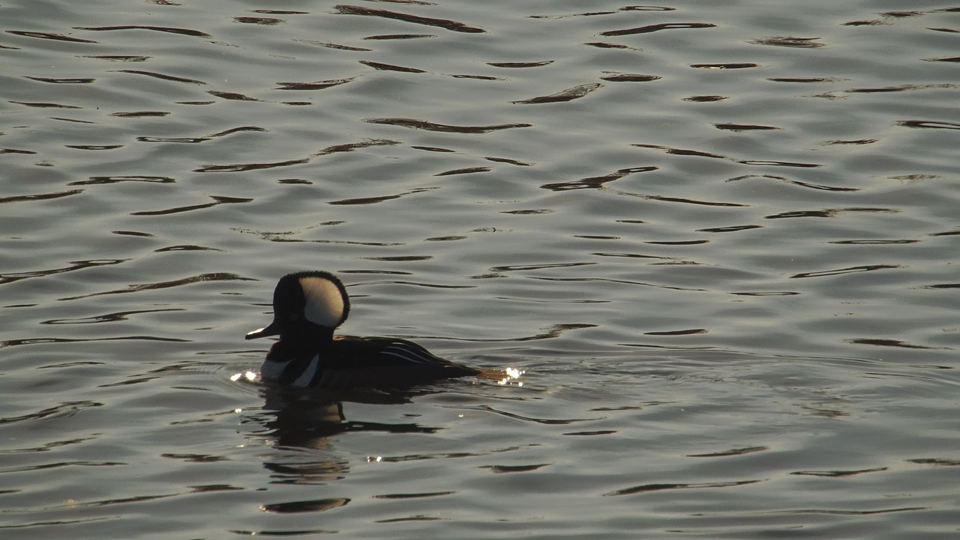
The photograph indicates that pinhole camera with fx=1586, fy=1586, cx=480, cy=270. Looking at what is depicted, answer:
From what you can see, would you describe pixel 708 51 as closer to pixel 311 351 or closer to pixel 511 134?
pixel 511 134

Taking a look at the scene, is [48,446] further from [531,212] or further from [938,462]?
[531,212]

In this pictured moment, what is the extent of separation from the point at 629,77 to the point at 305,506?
855 cm

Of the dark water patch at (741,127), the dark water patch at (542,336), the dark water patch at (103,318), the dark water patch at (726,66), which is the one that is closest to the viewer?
the dark water patch at (542,336)

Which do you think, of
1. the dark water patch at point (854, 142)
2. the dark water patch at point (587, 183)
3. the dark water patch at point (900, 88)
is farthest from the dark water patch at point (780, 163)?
the dark water patch at point (900, 88)

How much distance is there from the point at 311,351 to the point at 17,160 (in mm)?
4529

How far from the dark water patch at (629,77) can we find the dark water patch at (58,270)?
18.4 feet

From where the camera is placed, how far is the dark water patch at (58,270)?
10.9 metres

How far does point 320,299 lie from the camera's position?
9703 mm

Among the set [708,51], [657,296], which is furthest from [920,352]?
[708,51]

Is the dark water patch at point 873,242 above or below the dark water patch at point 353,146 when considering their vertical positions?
below

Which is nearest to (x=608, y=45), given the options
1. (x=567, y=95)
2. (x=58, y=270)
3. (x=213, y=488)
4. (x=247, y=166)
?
(x=567, y=95)

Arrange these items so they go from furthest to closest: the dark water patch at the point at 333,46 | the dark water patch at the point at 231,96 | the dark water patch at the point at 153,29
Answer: the dark water patch at the point at 153,29, the dark water patch at the point at 333,46, the dark water patch at the point at 231,96

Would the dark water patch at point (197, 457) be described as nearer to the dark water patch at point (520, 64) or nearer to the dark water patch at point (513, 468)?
the dark water patch at point (513, 468)

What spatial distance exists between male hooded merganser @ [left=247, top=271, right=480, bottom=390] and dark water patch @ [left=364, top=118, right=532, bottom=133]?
4.37 metres
